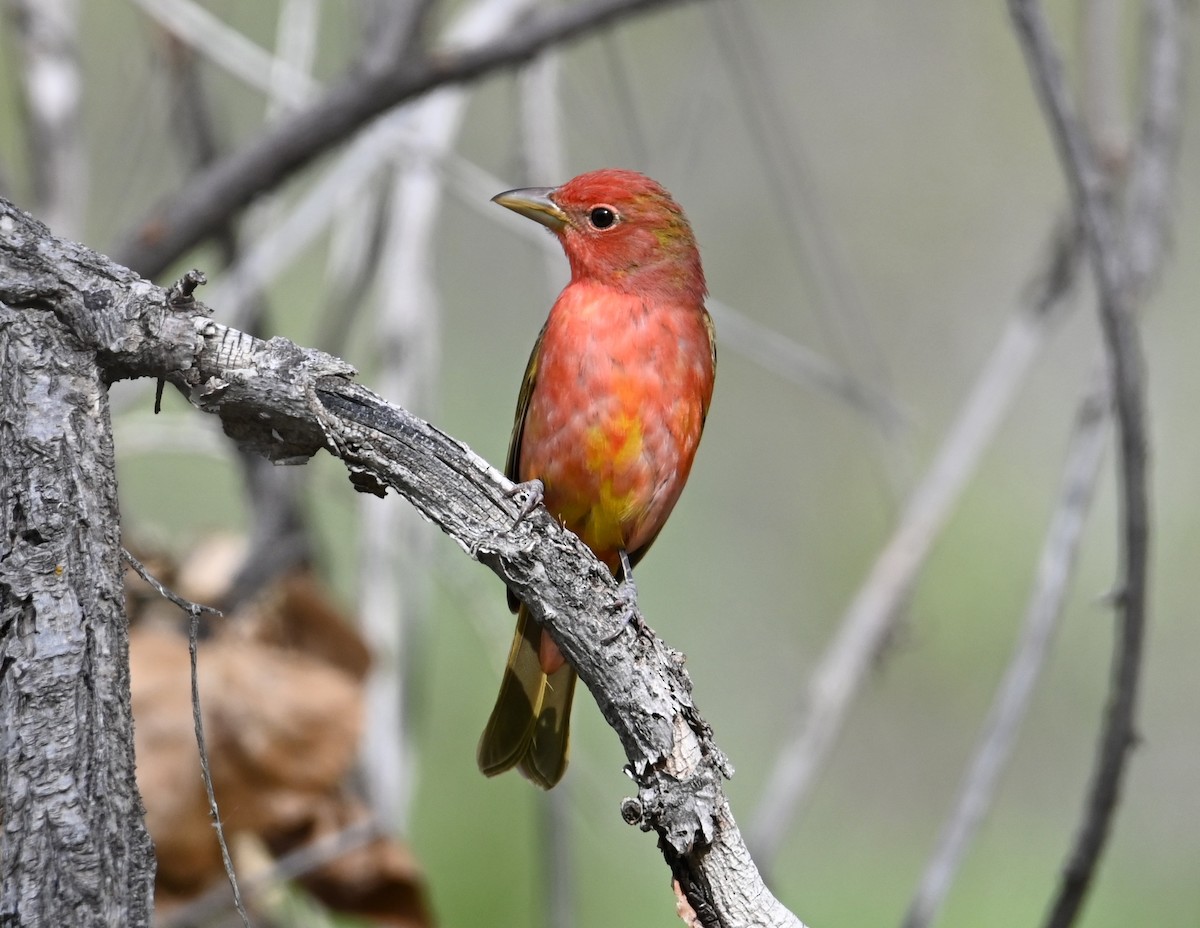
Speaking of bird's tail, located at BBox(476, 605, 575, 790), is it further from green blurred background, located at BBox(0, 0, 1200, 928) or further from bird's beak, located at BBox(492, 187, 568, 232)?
green blurred background, located at BBox(0, 0, 1200, 928)

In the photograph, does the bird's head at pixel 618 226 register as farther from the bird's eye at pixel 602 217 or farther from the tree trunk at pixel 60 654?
the tree trunk at pixel 60 654

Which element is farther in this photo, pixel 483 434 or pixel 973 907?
pixel 483 434

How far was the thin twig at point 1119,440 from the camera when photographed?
2.99 metres

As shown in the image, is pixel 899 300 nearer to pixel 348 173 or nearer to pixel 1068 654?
pixel 1068 654

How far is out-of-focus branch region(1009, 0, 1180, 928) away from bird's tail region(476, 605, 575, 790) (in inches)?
44.5

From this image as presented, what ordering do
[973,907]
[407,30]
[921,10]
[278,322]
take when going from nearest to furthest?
[407,30]
[973,907]
[278,322]
[921,10]

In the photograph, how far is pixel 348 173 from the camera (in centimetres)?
411

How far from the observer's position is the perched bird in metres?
3.39

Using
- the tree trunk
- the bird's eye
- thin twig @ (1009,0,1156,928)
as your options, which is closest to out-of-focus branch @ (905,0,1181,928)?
thin twig @ (1009,0,1156,928)

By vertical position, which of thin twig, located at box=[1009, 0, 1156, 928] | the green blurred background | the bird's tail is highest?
the green blurred background

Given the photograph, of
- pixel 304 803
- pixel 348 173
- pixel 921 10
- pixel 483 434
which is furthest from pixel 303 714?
pixel 921 10

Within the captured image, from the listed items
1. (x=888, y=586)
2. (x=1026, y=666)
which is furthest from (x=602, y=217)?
(x=1026, y=666)

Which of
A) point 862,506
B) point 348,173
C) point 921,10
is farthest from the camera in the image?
point 921,10

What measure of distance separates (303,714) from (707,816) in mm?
1744
